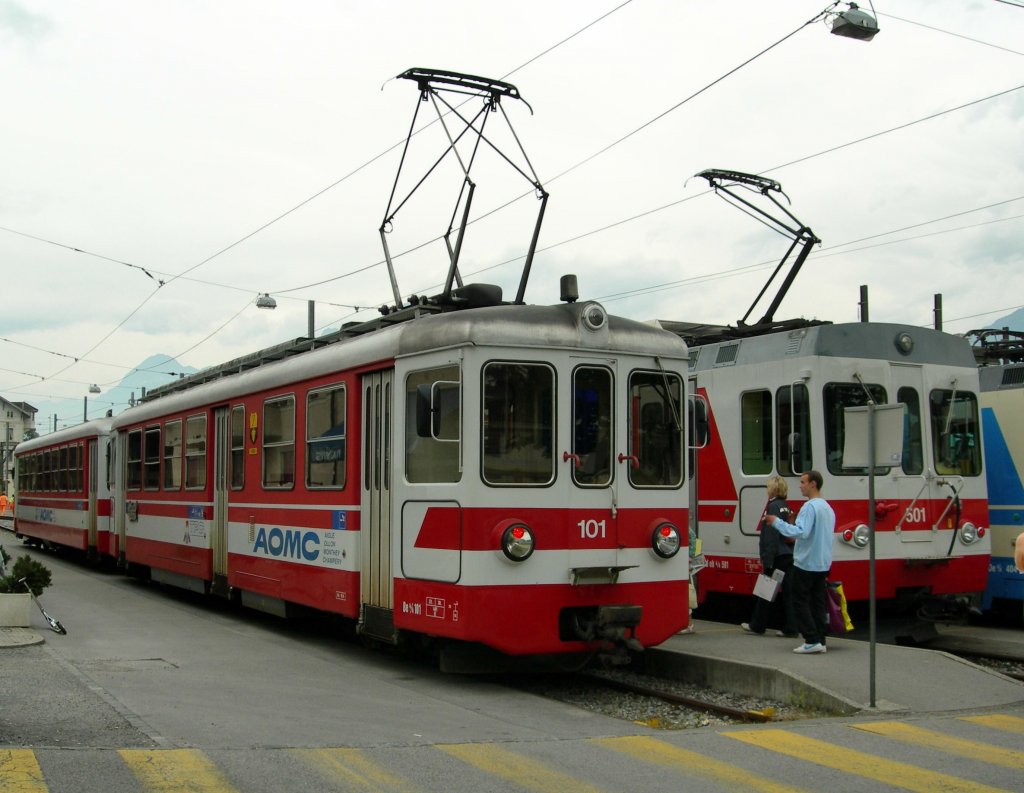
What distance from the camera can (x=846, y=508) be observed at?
11.8 meters

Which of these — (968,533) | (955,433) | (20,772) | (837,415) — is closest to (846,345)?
(837,415)

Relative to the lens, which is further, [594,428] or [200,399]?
[200,399]

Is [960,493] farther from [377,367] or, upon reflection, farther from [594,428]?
[377,367]

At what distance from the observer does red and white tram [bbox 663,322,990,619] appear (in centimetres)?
1188

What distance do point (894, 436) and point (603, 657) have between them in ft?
9.98

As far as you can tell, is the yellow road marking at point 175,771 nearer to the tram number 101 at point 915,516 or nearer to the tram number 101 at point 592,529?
the tram number 101 at point 592,529

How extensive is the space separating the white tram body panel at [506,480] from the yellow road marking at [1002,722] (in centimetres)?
256

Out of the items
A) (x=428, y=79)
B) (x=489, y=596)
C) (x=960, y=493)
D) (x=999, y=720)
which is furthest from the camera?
(x=960, y=493)

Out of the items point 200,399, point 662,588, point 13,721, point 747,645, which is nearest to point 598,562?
point 662,588

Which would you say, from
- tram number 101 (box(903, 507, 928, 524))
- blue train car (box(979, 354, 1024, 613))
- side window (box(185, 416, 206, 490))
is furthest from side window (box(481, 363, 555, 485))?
side window (box(185, 416, 206, 490))

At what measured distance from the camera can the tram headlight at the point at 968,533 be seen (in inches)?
489

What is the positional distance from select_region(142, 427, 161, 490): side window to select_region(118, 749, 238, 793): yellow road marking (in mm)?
11121

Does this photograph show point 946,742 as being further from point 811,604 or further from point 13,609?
point 13,609

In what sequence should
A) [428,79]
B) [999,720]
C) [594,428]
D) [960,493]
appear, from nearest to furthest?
[999,720] < [594,428] < [428,79] < [960,493]
